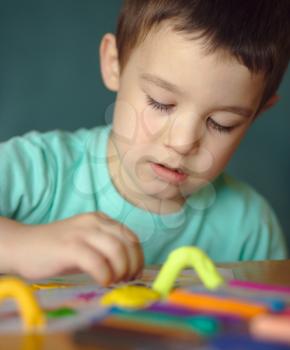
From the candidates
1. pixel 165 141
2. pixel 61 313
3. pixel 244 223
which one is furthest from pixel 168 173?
pixel 61 313

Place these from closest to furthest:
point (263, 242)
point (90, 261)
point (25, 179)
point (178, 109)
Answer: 1. point (90, 261)
2. point (178, 109)
3. point (25, 179)
4. point (263, 242)

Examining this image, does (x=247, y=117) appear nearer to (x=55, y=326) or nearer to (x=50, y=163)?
(x=50, y=163)

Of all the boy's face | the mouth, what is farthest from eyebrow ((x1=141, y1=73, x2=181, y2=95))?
the mouth

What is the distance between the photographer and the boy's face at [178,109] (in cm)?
74

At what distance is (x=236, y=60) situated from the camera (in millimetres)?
765

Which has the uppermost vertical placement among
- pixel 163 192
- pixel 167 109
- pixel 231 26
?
pixel 231 26

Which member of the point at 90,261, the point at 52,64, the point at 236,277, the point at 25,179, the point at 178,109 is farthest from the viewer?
the point at 52,64

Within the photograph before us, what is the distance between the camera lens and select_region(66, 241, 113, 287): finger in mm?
463

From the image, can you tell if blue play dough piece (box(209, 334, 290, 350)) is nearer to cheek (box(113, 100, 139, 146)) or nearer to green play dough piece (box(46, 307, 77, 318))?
green play dough piece (box(46, 307, 77, 318))

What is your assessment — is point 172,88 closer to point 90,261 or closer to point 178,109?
point 178,109

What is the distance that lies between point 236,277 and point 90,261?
8.4 inches

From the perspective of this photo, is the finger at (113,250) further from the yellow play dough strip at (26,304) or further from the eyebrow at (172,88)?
the eyebrow at (172,88)

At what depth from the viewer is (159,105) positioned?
29.6 inches

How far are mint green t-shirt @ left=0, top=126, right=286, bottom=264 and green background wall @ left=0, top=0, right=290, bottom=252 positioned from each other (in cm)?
22
